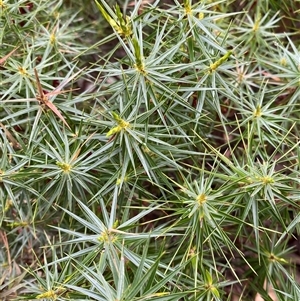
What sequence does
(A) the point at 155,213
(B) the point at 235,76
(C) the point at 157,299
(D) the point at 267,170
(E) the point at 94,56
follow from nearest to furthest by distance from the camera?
(C) the point at 157,299
(D) the point at 267,170
(B) the point at 235,76
(A) the point at 155,213
(E) the point at 94,56

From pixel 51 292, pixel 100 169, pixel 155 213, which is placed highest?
pixel 100 169

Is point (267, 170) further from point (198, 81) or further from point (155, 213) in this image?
point (155, 213)

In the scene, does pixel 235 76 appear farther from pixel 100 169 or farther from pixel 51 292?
pixel 51 292

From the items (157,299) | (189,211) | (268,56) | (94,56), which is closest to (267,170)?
(189,211)

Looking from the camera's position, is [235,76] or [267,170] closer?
[267,170]

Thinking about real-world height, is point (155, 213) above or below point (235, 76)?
below

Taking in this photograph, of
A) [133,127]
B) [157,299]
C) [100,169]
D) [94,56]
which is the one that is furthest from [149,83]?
[94,56]

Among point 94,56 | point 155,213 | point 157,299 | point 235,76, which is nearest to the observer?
point 157,299
